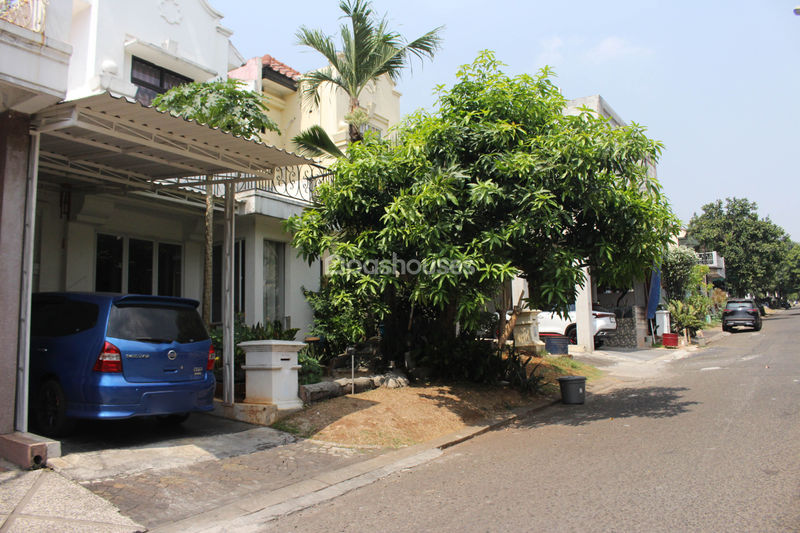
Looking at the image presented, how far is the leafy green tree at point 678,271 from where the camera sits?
24.9 m

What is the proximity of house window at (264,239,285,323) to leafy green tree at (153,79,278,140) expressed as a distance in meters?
3.59

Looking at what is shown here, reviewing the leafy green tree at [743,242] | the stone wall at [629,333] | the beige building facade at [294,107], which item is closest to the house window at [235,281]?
the beige building facade at [294,107]

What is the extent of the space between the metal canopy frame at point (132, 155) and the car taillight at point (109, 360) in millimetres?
654

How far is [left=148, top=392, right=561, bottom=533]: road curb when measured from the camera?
14.7 ft

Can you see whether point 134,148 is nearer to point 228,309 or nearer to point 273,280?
point 228,309

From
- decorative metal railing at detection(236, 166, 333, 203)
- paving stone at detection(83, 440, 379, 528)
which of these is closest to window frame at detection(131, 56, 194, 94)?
decorative metal railing at detection(236, 166, 333, 203)

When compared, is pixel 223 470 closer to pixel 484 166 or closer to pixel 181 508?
pixel 181 508

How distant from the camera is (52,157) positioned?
765 cm

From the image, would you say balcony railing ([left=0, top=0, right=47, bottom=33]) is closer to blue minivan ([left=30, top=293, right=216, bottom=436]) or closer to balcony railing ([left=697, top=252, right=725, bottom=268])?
blue minivan ([left=30, top=293, right=216, bottom=436])

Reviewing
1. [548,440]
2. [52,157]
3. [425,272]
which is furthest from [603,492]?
[52,157]

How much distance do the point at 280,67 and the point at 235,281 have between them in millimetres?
9246

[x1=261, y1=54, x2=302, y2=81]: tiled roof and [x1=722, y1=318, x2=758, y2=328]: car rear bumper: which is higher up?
[x1=261, y1=54, x2=302, y2=81]: tiled roof

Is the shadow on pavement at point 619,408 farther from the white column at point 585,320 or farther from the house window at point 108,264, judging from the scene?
the house window at point 108,264

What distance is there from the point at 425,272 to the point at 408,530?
398 cm
